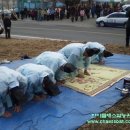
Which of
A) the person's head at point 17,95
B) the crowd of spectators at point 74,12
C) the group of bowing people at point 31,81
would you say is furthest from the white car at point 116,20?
the person's head at point 17,95

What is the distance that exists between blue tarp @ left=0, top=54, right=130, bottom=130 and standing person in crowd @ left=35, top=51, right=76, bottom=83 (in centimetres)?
27

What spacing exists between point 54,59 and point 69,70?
48 centimetres

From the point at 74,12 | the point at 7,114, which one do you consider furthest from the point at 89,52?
the point at 74,12

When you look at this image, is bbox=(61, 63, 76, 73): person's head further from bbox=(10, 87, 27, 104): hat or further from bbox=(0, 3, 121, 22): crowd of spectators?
bbox=(0, 3, 121, 22): crowd of spectators

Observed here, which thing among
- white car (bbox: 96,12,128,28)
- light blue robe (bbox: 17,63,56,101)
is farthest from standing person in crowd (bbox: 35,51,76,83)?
white car (bbox: 96,12,128,28)

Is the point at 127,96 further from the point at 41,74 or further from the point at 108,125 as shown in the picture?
the point at 41,74

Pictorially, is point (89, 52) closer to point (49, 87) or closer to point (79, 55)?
point (79, 55)

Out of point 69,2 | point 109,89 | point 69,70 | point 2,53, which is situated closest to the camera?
point 69,70

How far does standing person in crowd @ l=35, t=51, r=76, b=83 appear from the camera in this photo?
6.57m

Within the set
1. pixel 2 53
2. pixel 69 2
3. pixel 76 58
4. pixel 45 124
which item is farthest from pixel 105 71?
pixel 69 2

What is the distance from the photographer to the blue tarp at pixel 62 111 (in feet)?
17.4

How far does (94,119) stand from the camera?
5.55m

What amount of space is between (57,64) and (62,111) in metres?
1.22

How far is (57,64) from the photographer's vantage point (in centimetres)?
672
